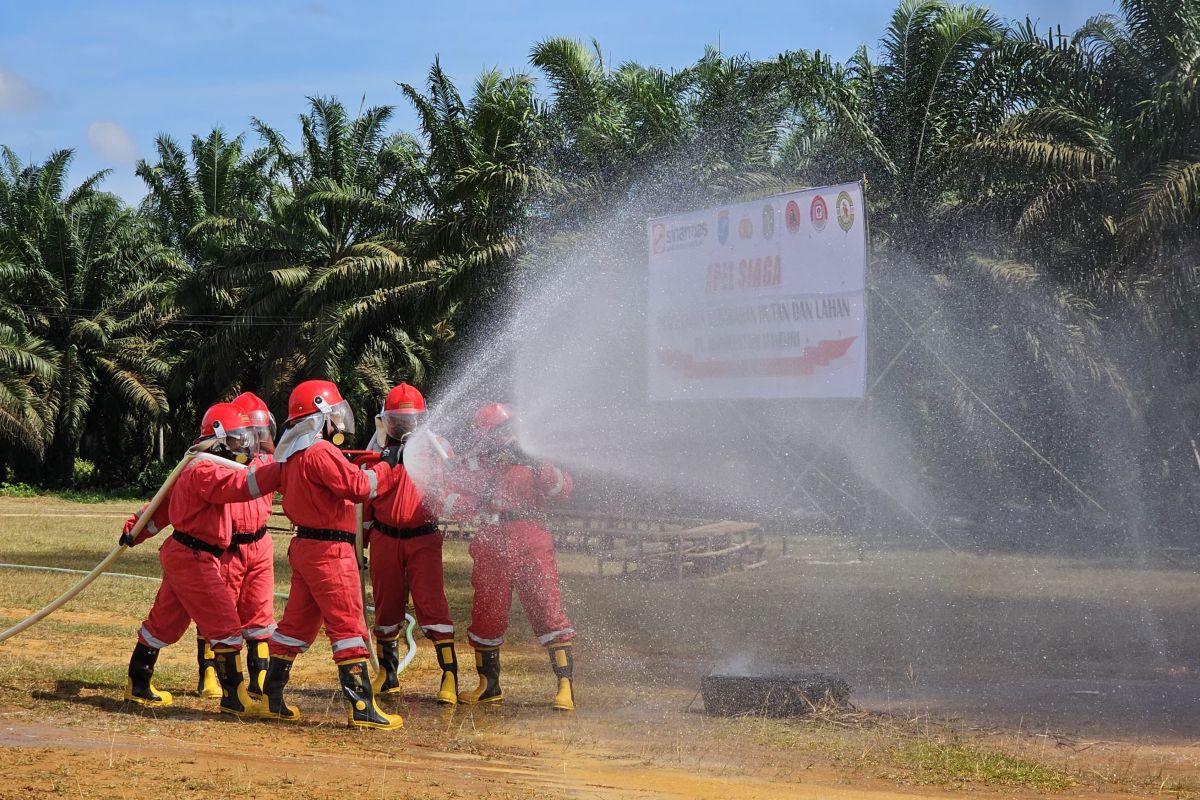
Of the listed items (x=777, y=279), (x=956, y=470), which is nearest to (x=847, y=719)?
(x=777, y=279)

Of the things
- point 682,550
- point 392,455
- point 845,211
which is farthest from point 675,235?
point 392,455

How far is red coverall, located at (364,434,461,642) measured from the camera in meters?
7.75

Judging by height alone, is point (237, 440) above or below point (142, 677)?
above

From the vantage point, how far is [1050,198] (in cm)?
1830

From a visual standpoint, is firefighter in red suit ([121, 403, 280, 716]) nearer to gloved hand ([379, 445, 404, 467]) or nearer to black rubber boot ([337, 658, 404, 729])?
black rubber boot ([337, 658, 404, 729])

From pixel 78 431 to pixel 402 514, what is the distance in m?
29.6

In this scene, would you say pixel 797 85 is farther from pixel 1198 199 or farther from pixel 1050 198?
pixel 1198 199

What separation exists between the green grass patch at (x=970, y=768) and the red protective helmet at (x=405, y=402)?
11.5 ft

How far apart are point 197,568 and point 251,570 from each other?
41 cm

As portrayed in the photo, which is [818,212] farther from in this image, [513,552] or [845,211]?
[513,552]

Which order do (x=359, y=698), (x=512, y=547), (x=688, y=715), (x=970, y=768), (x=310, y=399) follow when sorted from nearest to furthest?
(x=970, y=768)
(x=359, y=698)
(x=310, y=399)
(x=688, y=715)
(x=512, y=547)

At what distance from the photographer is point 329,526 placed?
22.9ft

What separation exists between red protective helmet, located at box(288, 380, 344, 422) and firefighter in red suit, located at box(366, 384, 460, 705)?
716mm

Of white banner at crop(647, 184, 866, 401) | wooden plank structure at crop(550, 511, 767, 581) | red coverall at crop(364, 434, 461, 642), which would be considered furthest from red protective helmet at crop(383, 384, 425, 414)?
wooden plank structure at crop(550, 511, 767, 581)
